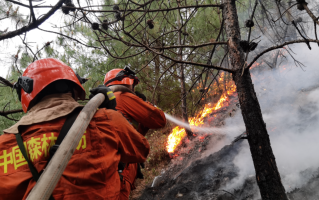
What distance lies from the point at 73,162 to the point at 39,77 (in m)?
0.85

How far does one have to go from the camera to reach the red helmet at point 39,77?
63.5 inches

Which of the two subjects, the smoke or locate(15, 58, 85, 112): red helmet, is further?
the smoke

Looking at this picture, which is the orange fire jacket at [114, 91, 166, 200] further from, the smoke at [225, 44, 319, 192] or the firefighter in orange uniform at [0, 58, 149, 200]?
the smoke at [225, 44, 319, 192]

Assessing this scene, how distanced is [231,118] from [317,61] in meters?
4.54

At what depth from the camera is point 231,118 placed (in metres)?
7.93

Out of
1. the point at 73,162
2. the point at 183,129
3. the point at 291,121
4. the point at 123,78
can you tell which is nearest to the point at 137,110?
the point at 123,78

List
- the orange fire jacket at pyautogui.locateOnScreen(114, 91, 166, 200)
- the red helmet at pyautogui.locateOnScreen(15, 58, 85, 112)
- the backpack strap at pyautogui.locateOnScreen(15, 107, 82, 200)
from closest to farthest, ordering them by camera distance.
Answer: the backpack strap at pyautogui.locateOnScreen(15, 107, 82, 200)
the red helmet at pyautogui.locateOnScreen(15, 58, 85, 112)
the orange fire jacket at pyautogui.locateOnScreen(114, 91, 166, 200)

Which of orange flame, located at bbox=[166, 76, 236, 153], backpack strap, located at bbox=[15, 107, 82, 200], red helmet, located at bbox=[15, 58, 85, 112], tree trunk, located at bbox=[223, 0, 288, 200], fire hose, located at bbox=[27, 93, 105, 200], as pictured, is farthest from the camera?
orange flame, located at bbox=[166, 76, 236, 153]

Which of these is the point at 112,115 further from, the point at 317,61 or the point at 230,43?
the point at 317,61

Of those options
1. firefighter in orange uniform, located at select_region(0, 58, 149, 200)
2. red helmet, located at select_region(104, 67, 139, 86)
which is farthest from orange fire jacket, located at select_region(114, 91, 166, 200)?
firefighter in orange uniform, located at select_region(0, 58, 149, 200)

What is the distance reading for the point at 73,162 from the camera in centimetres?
136

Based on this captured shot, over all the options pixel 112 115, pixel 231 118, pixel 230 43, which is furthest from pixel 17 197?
pixel 231 118

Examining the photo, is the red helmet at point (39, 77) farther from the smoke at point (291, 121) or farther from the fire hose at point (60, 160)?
the smoke at point (291, 121)

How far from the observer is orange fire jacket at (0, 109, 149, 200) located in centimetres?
129
